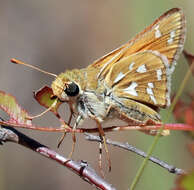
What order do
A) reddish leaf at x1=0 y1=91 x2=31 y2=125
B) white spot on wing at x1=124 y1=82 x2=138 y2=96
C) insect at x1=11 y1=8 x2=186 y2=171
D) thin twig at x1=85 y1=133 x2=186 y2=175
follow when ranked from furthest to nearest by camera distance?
white spot on wing at x1=124 y1=82 x2=138 y2=96 < insect at x1=11 y1=8 x2=186 y2=171 < thin twig at x1=85 y1=133 x2=186 y2=175 < reddish leaf at x1=0 y1=91 x2=31 y2=125

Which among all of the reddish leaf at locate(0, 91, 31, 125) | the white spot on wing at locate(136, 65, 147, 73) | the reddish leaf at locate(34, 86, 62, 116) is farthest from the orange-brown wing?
the reddish leaf at locate(0, 91, 31, 125)

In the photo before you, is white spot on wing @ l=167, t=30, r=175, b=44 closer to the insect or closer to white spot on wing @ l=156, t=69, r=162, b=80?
the insect

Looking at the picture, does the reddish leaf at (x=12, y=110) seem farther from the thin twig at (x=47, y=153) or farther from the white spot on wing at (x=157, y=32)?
the white spot on wing at (x=157, y=32)

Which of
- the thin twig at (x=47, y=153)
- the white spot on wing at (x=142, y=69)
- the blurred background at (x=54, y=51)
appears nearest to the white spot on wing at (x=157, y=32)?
the white spot on wing at (x=142, y=69)

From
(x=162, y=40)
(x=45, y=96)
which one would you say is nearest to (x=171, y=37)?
(x=162, y=40)

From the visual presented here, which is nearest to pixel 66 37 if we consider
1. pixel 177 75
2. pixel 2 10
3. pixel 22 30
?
pixel 22 30

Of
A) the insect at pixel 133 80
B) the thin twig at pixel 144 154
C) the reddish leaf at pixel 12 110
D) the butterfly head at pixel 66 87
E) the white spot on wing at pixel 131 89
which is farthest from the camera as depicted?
the white spot on wing at pixel 131 89

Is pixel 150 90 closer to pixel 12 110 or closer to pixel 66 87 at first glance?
pixel 66 87

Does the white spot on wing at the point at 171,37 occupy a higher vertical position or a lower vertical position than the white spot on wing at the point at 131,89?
higher
